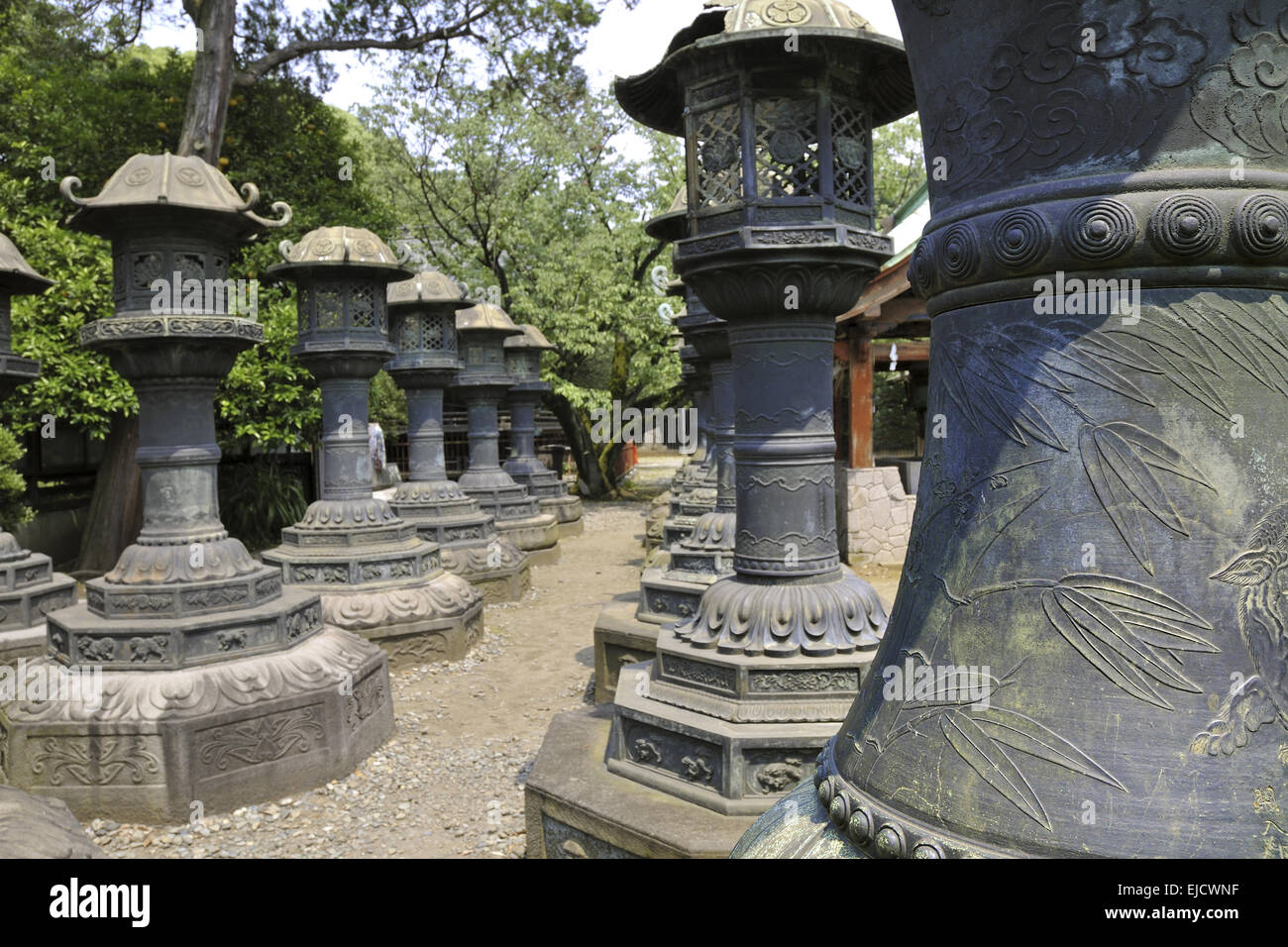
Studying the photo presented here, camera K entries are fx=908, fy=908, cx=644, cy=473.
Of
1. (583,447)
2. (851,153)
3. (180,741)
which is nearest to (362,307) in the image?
(180,741)

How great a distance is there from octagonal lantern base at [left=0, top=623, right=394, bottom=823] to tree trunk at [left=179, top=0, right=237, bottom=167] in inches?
326

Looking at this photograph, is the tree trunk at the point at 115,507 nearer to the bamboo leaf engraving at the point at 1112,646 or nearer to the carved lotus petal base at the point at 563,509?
the carved lotus petal base at the point at 563,509

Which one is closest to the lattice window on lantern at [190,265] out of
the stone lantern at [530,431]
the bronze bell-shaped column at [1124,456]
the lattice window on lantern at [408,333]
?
the lattice window on lantern at [408,333]

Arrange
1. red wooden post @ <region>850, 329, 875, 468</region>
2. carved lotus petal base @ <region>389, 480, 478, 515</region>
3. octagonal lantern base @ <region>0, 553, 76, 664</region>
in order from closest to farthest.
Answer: octagonal lantern base @ <region>0, 553, 76, 664</region>
carved lotus petal base @ <region>389, 480, 478, 515</region>
red wooden post @ <region>850, 329, 875, 468</region>

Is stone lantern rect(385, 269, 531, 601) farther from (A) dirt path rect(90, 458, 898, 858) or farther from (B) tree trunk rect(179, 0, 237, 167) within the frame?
(B) tree trunk rect(179, 0, 237, 167)

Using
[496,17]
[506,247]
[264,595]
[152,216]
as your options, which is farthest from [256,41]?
[264,595]

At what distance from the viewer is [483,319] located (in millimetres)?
13500

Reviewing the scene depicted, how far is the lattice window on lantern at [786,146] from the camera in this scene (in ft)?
11.9

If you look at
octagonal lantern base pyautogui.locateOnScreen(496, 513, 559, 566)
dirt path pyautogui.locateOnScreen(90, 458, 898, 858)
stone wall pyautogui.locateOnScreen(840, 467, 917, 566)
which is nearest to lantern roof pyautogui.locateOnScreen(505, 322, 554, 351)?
octagonal lantern base pyautogui.locateOnScreen(496, 513, 559, 566)

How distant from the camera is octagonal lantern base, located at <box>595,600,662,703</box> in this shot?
18.4ft

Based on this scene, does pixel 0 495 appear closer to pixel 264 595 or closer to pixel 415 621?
pixel 415 621

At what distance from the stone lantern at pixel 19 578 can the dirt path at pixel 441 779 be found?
7.75ft

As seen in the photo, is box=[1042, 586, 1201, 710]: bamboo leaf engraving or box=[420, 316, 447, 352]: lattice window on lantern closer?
box=[1042, 586, 1201, 710]: bamboo leaf engraving

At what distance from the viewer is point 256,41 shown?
13.5 metres
